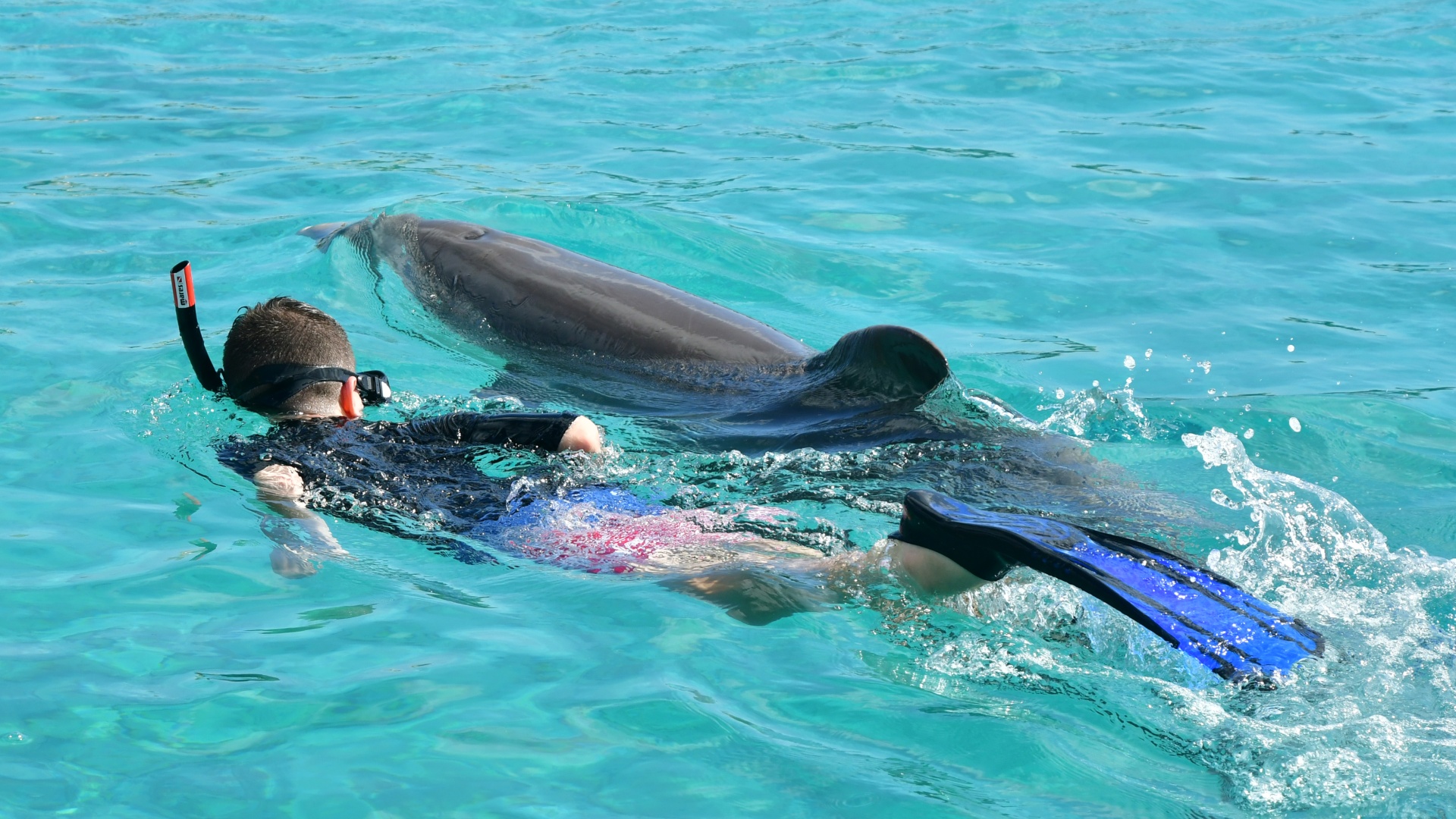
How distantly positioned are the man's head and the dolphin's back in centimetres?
128

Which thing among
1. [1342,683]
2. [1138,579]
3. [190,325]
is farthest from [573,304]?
[1342,683]

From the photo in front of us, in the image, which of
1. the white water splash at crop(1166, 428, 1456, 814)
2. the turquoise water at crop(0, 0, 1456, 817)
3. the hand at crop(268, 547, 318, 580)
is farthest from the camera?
the hand at crop(268, 547, 318, 580)

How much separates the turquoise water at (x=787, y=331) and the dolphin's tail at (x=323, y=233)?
0.11 m

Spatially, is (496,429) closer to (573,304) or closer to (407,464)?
(407,464)

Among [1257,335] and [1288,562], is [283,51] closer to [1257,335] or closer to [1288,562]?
[1257,335]

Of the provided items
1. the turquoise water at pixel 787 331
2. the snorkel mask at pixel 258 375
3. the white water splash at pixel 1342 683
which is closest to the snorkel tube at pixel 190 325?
the snorkel mask at pixel 258 375

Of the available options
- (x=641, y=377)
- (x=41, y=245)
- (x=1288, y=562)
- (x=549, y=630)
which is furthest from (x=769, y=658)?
(x=41, y=245)

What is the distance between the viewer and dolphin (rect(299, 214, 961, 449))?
16.7ft

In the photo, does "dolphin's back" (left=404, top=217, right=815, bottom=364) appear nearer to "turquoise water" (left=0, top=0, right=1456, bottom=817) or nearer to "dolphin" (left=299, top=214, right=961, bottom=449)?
"dolphin" (left=299, top=214, right=961, bottom=449)

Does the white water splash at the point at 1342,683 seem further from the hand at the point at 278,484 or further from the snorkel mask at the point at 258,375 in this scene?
the snorkel mask at the point at 258,375

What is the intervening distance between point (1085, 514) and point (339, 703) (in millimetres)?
2435

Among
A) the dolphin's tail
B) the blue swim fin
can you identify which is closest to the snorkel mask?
the blue swim fin

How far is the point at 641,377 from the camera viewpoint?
19.1ft

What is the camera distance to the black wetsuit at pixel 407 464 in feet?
15.1
